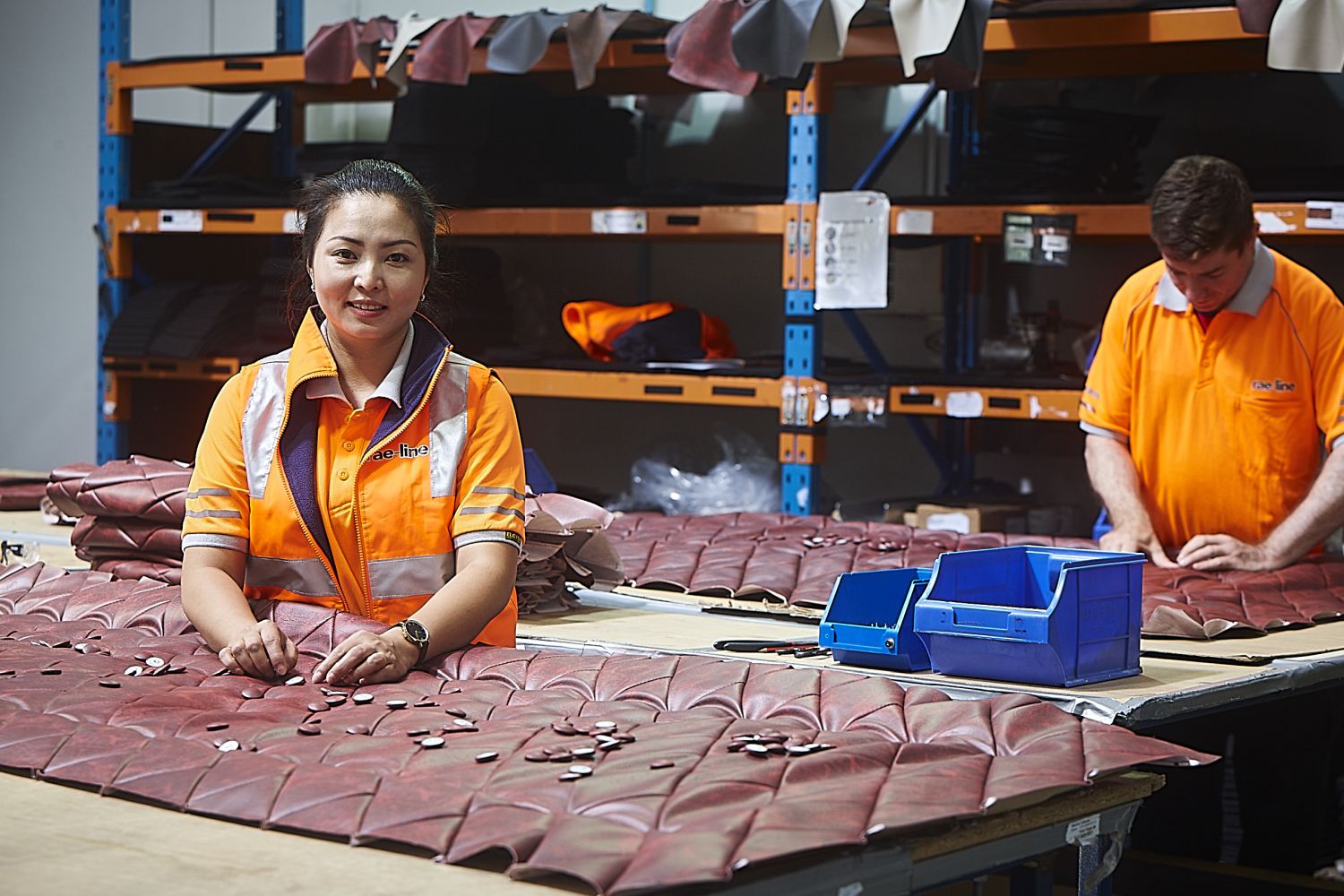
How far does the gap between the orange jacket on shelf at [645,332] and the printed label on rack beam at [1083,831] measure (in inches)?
132

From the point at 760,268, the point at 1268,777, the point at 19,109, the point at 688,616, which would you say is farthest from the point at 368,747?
the point at 19,109

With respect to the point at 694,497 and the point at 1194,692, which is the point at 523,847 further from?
the point at 694,497

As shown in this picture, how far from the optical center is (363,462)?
2.41 metres

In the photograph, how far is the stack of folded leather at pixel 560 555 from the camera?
3066 millimetres

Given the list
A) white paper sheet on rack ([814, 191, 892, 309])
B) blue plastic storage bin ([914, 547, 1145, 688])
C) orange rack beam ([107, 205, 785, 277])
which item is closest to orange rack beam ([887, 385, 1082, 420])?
white paper sheet on rack ([814, 191, 892, 309])

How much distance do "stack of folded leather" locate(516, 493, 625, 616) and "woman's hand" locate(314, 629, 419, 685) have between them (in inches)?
31.6

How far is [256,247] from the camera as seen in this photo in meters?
6.39

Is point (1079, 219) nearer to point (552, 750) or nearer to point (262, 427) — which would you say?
point (262, 427)

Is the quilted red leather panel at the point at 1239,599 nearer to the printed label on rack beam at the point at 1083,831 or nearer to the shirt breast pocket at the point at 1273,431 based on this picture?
the shirt breast pocket at the point at 1273,431

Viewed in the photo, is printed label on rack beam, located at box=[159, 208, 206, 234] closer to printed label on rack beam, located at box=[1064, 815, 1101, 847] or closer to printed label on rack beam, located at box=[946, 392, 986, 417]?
printed label on rack beam, located at box=[946, 392, 986, 417]

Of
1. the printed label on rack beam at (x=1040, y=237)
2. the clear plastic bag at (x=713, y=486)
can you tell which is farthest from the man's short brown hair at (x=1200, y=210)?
the clear plastic bag at (x=713, y=486)

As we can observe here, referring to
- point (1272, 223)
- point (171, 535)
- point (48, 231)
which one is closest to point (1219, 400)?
point (1272, 223)

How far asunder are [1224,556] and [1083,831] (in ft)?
5.29

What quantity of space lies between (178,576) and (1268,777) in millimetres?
2204
